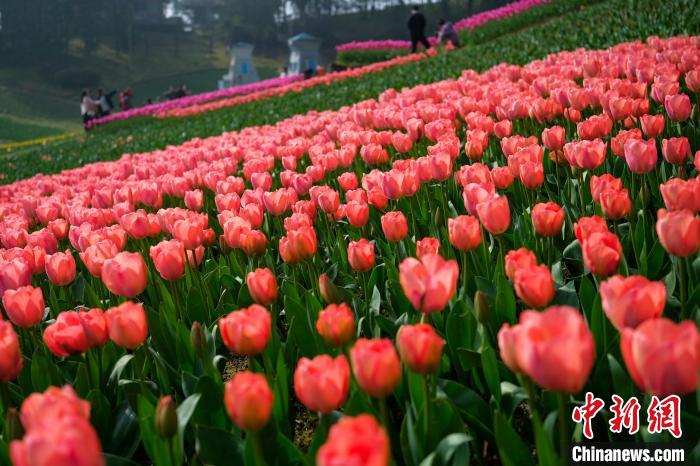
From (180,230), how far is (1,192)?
5654 mm

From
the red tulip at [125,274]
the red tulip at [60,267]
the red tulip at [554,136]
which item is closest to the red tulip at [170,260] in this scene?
the red tulip at [125,274]

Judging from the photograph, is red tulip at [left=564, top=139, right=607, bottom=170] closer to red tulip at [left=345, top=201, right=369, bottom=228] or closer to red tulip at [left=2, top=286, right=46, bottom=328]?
red tulip at [left=345, top=201, right=369, bottom=228]

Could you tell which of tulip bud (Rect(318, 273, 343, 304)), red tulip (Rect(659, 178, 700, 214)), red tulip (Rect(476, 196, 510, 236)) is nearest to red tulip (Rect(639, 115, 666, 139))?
red tulip (Rect(659, 178, 700, 214))

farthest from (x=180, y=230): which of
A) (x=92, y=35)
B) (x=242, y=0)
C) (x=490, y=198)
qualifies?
(x=242, y=0)

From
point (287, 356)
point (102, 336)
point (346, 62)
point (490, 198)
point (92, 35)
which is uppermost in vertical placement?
point (92, 35)

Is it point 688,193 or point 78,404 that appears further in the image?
point 688,193

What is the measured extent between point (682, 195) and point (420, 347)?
981 millimetres

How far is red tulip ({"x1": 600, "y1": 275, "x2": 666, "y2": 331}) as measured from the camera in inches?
45.1

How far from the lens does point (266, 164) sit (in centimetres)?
402

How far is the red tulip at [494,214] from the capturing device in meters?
1.87

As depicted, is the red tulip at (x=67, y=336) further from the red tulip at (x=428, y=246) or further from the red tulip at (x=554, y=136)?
the red tulip at (x=554, y=136)

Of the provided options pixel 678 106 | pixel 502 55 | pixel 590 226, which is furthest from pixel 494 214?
pixel 502 55

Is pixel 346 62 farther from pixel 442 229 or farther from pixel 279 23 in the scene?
pixel 279 23

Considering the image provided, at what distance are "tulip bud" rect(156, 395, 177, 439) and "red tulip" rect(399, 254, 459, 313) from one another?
575 millimetres
